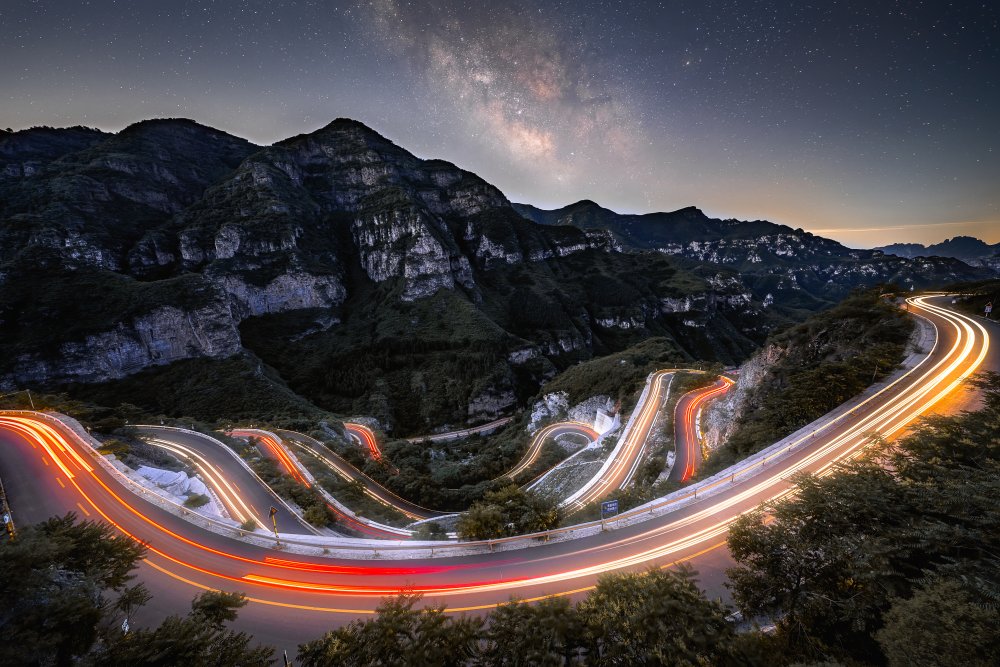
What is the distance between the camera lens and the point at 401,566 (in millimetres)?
15734

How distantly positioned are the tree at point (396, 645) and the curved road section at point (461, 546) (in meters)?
4.39

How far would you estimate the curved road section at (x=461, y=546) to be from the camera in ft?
45.3

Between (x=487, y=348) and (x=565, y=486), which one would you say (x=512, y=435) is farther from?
(x=487, y=348)

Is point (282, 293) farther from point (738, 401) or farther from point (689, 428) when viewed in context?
point (738, 401)

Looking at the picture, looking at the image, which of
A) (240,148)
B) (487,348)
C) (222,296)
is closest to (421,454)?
(487,348)

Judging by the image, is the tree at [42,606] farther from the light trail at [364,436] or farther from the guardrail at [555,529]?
the light trail at [364,436]

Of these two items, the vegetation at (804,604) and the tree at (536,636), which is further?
the tree at (536,636)

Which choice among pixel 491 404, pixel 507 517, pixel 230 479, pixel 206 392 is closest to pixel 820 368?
pixel 507 517

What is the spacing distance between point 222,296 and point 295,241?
49820mm

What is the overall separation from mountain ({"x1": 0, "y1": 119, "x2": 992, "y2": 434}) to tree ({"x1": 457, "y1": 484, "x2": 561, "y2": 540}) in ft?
174

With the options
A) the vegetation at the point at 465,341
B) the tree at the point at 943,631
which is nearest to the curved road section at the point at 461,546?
the tree at the point at 943,631

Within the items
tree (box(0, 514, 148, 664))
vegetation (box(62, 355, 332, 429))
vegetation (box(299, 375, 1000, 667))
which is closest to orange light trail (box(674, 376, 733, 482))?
vegetation (box(299, 375, 1000, 667))

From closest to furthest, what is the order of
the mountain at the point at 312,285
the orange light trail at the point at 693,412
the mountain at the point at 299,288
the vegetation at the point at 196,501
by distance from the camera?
the vegetation at the point at 196,501
the orange light trail at the point at 693,412
the mountain at the point at 299,288
the mountain at the point at 312,285

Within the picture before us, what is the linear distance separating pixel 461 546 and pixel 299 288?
133827 millimetres
